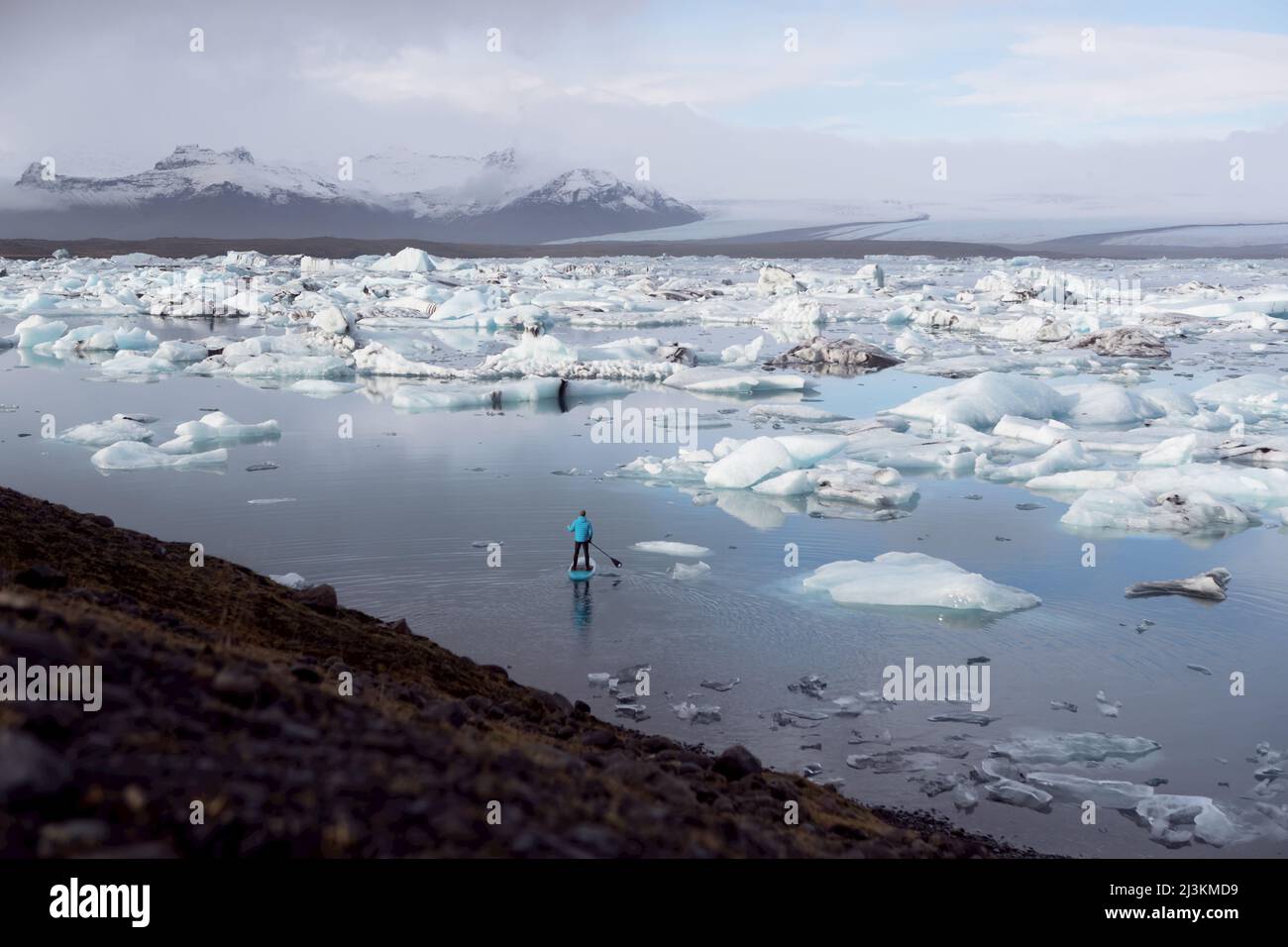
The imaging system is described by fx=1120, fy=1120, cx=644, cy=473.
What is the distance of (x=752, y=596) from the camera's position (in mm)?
11828

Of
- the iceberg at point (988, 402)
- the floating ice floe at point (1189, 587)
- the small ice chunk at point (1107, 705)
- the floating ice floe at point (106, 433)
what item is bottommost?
the small ice chunk at point (1107, 705)

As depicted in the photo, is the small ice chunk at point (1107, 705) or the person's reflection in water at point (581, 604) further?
the person's reflection in water at point (581, 604)

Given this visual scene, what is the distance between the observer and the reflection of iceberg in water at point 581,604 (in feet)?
36.0

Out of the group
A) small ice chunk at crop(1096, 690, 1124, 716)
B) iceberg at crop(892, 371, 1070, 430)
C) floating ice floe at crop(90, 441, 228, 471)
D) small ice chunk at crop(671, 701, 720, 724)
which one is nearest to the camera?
small ice chunk at crop(671, 701, 720, 724)

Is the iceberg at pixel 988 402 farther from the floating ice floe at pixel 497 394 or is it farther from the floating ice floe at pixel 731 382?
the floating ice floe at pixel 497 394

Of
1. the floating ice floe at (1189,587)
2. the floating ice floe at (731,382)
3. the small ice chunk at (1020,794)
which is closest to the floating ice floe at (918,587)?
the floating ice floe at (1189,587)

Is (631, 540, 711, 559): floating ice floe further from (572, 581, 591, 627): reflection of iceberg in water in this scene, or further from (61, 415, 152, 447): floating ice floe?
(61, 415, 152, 447): floating ice floe

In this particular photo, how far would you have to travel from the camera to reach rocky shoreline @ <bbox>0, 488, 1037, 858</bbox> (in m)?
3.50

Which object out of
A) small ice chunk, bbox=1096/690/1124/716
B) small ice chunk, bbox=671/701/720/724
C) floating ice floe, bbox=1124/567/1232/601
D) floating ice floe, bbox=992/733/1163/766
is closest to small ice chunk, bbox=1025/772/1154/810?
floating ice floe, bbox=992/733/1163/766

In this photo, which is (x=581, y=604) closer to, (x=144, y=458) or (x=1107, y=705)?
(x=1107, y=705)

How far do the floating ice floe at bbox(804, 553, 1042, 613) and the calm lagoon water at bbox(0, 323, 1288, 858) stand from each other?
205mm

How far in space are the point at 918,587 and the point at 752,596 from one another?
1713 mm

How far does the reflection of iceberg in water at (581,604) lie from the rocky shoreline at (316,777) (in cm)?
389

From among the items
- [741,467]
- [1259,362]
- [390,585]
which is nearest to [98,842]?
[390,585]
